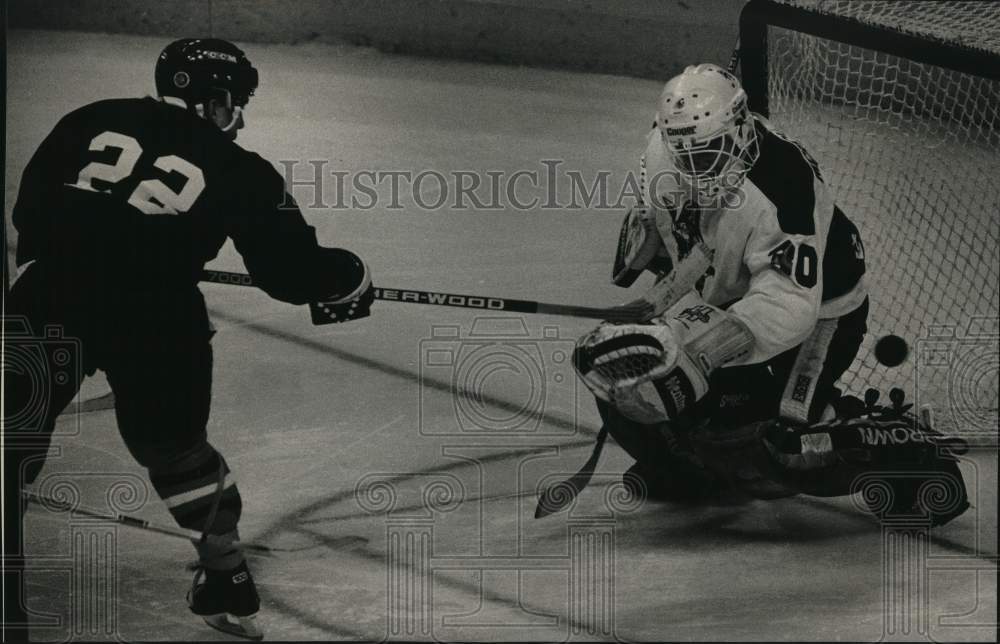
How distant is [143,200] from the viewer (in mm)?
2570

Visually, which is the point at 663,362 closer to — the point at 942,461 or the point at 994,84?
the point at 942,461

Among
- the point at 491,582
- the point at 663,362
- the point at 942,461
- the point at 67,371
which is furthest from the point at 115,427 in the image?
the point at 942,461

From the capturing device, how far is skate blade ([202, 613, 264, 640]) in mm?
2656

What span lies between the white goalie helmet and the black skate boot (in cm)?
107

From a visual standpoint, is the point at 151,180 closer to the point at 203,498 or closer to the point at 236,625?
the point at 203,498

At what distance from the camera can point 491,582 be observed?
286 centimetres

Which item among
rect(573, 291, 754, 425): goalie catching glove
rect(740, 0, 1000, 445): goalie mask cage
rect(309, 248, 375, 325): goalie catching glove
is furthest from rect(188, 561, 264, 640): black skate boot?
rect(740, 0, 1000, 445): goalie mask cage

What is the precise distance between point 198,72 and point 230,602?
35.2 inches

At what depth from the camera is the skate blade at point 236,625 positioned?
2656mm

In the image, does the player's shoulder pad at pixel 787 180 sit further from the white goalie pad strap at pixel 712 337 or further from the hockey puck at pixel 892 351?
the hockey puck at pixel 892 351

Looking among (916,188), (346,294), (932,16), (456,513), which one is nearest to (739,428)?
(456,513)

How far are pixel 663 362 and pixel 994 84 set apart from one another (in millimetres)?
1813

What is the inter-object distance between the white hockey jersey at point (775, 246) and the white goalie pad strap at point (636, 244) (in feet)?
0.26

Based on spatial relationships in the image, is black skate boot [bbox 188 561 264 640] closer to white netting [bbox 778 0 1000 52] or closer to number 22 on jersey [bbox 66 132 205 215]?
number 22 on jersey [bbox 66 132 205 215]
